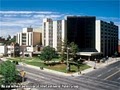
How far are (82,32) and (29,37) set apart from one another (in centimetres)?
3479

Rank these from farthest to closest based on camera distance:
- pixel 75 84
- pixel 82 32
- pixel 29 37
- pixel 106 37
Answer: pixel 29 37 < pixel 106 37 < pixel 82 32 < pixel 75 84

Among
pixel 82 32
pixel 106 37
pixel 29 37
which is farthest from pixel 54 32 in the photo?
pixel 106 37

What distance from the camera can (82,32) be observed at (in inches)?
4439

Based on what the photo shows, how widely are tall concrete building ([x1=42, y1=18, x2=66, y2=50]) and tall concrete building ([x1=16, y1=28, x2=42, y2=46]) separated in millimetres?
10576

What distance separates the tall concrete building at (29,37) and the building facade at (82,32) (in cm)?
2688

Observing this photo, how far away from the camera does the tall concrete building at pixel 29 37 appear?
433 feet

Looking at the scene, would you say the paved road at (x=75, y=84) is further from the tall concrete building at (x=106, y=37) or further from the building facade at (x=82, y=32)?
the tall concrete building at (x=106, y=37)

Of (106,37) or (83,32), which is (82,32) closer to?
(83,32)

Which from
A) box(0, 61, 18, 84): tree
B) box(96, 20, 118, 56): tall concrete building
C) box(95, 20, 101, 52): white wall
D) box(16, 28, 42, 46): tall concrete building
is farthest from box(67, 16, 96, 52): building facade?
box(0, 61, 18, 84): tree

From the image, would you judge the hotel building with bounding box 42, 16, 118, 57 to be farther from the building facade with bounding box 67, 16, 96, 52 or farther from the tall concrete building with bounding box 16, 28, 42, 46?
the tall concrete building with bounding box 16, 28, 42, 46

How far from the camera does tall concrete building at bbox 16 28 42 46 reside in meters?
132

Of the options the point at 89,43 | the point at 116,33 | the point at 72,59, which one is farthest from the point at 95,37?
the point at 116,33

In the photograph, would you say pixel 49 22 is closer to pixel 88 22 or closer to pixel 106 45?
pixel 88 22

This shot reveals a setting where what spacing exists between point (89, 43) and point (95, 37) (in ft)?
13.8
